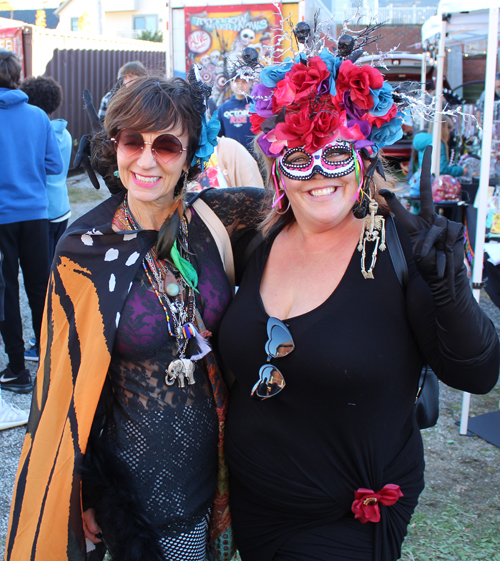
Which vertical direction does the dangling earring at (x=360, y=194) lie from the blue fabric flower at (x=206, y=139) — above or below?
below

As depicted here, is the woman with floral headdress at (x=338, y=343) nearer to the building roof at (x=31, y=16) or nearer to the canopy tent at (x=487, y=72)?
the canopy tent at (x=487, y=72)

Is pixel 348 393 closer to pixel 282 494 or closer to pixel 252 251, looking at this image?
pixel 282 494

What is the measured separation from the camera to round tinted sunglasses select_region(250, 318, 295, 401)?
1.63m

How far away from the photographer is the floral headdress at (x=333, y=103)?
5.56 feet

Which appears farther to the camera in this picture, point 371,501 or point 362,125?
point 362,125

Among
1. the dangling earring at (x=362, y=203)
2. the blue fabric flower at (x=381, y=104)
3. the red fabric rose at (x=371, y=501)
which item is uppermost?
the blue fabric flower at (x=381, y=104)

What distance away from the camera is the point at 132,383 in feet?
5.88

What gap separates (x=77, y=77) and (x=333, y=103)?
1200 centimetres

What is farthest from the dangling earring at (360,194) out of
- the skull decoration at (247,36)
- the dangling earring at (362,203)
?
the skull decoration at (247,36)

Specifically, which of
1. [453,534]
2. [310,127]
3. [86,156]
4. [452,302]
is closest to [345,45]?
[310,127]

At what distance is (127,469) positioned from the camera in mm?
1772

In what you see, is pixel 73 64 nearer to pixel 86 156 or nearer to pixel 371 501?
pixel 86 156

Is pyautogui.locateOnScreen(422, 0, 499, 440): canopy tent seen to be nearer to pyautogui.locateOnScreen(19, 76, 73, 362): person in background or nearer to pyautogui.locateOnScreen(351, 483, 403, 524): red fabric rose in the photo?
pyautogui.locateOnScreen(351, 483, 403, 524): red fabric rose

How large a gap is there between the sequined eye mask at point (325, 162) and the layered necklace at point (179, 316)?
550 mm
